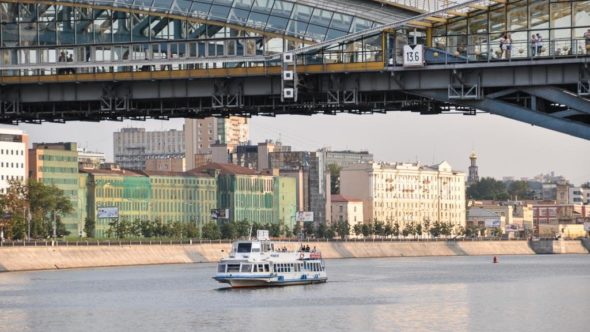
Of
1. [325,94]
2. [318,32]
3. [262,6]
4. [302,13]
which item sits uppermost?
[262,6]

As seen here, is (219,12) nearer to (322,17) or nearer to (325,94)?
(322,17)

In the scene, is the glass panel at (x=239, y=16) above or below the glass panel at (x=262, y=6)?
below

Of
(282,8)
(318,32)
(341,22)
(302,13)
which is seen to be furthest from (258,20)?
(341,22)

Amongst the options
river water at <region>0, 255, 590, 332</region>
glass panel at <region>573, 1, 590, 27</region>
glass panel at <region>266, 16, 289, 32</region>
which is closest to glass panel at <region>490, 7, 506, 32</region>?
glass panel at <region>573, 1, 590, 27</region>

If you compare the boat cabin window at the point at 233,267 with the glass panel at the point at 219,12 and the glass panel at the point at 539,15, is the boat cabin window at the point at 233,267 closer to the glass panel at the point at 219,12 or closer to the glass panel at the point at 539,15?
the glass panel at the point at 219,12

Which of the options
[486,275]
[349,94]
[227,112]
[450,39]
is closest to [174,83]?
[227,112]

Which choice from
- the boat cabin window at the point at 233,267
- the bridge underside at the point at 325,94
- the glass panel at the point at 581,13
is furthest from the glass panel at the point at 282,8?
the boat cabin window at the point at 233,267

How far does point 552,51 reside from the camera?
204 feet

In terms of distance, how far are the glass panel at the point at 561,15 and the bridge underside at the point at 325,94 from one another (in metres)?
1.46

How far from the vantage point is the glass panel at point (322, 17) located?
73.5 meters

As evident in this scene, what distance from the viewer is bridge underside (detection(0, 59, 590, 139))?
62.3 m

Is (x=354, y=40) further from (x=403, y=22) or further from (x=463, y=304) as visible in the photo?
(x=463, y=304)

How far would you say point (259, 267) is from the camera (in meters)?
115

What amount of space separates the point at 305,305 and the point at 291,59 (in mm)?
29715
